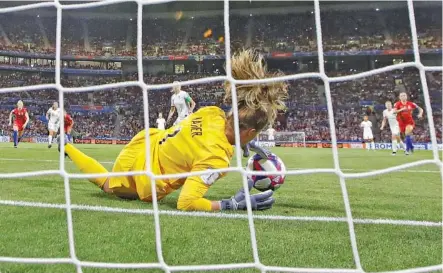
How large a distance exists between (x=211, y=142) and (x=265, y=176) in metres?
0.64

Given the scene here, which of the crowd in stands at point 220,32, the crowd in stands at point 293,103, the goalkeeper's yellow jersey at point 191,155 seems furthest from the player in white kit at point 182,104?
the crowd in stands at point 220,32

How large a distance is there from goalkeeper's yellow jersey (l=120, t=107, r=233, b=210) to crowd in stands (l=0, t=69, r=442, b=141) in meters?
18.8

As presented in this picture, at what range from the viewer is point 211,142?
298 cm

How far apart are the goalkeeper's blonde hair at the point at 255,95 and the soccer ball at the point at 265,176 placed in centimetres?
56

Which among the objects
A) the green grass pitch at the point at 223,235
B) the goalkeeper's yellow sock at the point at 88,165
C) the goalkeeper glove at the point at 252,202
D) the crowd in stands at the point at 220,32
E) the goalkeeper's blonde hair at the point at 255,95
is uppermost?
the crowd in stands at the point at 220,32

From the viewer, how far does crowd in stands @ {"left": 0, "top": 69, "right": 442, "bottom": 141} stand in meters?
22.9

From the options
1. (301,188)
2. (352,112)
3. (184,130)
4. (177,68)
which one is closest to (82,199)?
(184,130)

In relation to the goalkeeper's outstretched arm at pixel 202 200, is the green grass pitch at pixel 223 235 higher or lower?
lower

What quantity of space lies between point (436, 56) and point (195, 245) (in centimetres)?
2653

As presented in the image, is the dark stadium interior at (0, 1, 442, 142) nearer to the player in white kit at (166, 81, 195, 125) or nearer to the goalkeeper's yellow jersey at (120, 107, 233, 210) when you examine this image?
the player in white kit at (166, 81, 195, 125)

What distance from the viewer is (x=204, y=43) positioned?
28.2 m

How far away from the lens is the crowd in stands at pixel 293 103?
2292 cm

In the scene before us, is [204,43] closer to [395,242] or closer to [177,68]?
[177,68]

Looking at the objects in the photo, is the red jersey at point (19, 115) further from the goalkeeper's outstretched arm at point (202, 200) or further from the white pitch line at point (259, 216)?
the goalkeeper's outstretched arm at point (202, 200)
